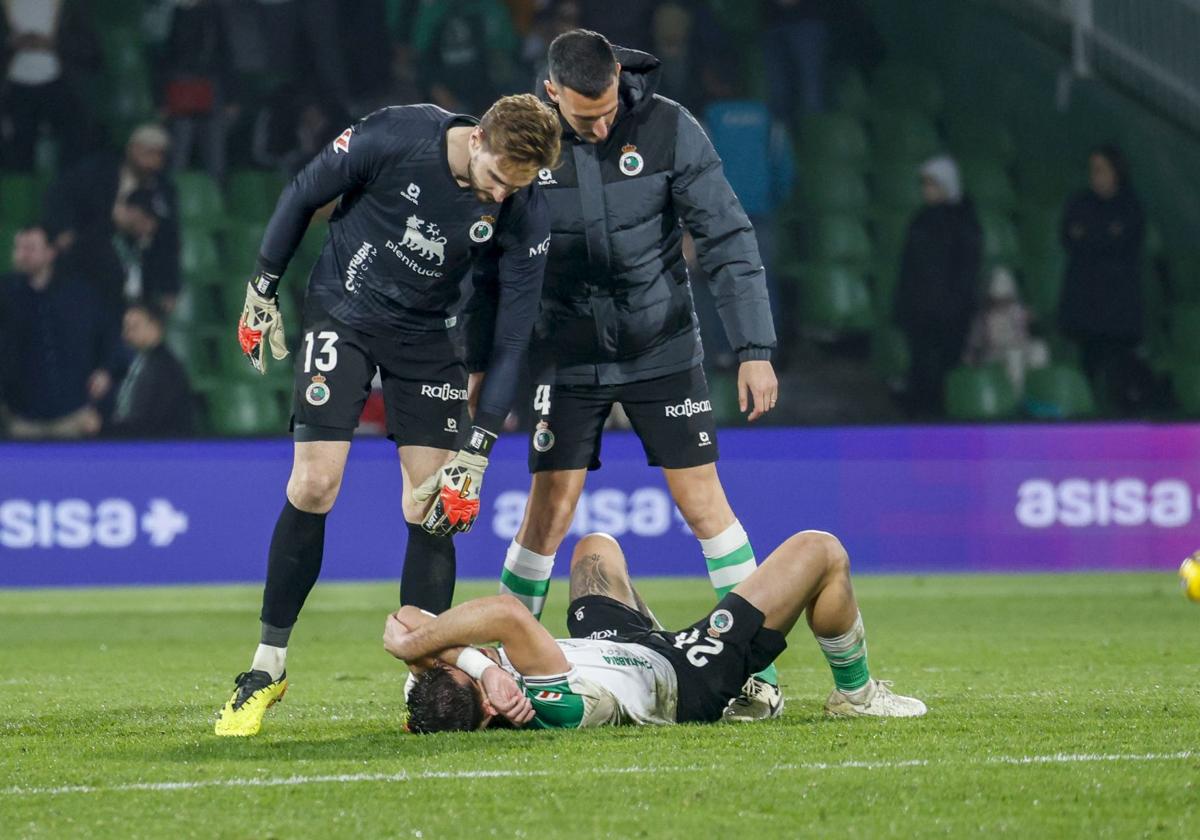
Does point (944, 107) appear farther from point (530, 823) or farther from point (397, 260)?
point (530, 823)

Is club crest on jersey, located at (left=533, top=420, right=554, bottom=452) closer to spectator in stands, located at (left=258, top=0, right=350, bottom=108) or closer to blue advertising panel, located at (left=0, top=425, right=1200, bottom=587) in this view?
blue advertising panel, located at (left=0, top=425, right=1200, bottom=587)

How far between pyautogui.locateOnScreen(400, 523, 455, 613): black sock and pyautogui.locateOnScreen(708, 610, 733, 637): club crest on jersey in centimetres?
98

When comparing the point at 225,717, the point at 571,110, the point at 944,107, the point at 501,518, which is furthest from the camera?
the point at 944,107

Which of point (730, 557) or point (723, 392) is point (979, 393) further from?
point (730, 557)

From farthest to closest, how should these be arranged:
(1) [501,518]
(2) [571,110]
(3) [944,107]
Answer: (3) [944,107] → (1) [501,518] → (2) [571,110]

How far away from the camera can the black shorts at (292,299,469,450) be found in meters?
5.68

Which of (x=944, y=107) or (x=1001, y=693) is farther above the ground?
(x=944, y=107)

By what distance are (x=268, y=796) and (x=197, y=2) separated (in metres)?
9.97

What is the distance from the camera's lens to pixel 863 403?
12.7m

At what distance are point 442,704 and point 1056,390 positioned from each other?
27.4ft

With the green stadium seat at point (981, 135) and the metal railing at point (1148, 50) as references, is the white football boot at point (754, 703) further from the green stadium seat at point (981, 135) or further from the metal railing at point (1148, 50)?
the metal railing at point (1148, 50)

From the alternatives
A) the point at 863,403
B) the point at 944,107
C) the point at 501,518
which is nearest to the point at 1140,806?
the point at 501,518

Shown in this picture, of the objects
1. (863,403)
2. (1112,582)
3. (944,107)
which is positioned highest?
(944,107)

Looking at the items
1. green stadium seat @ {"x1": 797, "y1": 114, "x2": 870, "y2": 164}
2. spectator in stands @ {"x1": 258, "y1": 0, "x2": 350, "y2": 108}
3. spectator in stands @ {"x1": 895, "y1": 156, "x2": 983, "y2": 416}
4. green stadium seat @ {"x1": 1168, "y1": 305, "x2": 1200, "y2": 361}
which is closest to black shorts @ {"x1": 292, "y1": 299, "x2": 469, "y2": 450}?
spectator in stands @ {"x1": 895, "y1": 156, "x2": 983, "y2": 416}
